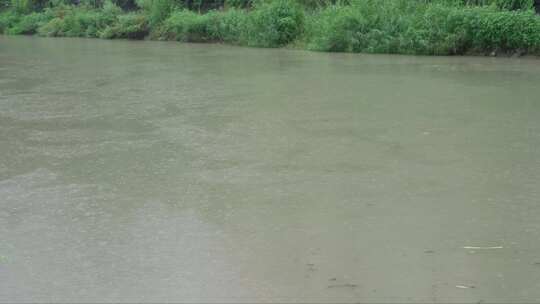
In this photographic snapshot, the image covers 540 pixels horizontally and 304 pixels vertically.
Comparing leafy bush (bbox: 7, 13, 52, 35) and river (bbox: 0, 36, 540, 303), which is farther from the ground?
river (bbox: 0, 36, 540, 303)

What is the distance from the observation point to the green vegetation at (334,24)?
664 inches

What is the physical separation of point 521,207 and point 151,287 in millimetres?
2908

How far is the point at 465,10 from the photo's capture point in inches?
680

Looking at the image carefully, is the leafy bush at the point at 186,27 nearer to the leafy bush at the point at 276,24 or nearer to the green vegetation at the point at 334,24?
the green vegetation at the point at 334,24

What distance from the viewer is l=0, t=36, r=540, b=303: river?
4.30 meters

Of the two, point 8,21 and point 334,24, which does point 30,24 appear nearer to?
point 8,21

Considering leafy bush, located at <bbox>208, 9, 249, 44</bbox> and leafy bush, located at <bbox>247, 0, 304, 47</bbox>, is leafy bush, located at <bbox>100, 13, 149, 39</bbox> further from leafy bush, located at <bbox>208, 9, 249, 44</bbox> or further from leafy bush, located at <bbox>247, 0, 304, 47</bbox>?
leafy bush, located at <bbox>247, 0, 304, 47</bbox>

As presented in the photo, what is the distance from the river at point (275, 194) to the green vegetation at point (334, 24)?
15.9ft

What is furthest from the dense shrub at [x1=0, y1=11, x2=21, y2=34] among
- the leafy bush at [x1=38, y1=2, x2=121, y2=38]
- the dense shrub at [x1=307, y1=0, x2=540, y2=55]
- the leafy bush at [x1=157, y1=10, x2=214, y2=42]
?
the dense shrub at [x1=307, y1=0, x2=540, y2=55]

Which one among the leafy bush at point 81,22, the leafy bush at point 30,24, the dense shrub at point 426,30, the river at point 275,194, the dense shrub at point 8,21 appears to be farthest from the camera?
the dense shrub at point 8,21

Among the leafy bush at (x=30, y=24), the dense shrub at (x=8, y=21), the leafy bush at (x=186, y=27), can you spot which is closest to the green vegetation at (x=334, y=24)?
the leafy bush at (x=186, y=27)

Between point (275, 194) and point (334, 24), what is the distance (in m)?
13.7

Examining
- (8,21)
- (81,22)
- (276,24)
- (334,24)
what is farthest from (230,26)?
(8,21)

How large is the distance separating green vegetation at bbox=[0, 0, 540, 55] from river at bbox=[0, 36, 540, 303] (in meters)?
4.85
